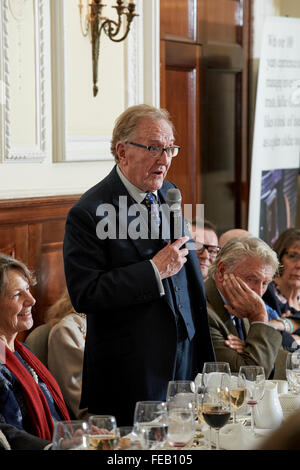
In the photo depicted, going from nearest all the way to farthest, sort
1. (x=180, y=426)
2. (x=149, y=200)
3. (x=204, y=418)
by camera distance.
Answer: (x=180, y=426) < (x=204, y=418) < (x=149, y=200)

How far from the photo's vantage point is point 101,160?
4184mm

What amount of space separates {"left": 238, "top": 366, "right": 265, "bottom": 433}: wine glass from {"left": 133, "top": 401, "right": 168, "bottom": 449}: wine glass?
40 centimetres

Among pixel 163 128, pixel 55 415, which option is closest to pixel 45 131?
pixel 163 128

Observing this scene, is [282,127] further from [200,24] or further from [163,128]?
[163,128]

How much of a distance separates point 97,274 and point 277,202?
11.3 ft

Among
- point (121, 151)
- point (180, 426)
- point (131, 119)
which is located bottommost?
point (180, 426)

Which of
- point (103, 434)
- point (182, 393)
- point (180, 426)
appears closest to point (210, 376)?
point (182, 393)

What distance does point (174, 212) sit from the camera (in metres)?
2.72

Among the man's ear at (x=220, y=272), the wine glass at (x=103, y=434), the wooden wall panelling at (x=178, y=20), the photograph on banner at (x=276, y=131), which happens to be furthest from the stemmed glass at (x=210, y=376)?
the photograph on banner at (x=276, y=131)

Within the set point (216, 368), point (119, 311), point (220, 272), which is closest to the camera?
point (216, 368)

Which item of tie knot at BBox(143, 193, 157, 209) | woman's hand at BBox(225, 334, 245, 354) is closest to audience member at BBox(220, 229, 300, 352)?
woman's hand at BBox(225, 334, 245, 354)

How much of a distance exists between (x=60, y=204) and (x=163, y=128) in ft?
4.13

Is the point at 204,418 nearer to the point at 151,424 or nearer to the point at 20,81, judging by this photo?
the point at 151,424

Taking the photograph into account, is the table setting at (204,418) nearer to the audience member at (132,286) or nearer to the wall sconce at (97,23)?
the audience member at (132,286)
